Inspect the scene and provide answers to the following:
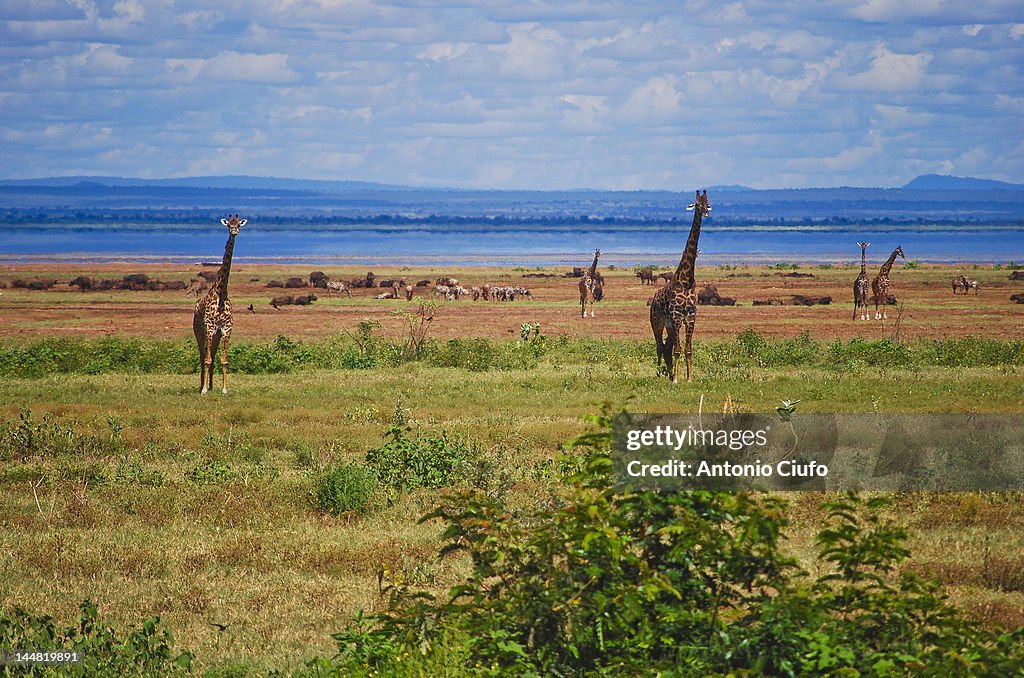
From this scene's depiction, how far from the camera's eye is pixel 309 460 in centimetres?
1534

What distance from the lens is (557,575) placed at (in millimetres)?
6820

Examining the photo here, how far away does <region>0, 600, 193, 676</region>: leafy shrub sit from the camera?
772 centimetres

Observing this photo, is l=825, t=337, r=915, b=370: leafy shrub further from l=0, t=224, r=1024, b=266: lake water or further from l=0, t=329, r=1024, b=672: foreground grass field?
l=0, t=224, r=1024, b=266: lake water

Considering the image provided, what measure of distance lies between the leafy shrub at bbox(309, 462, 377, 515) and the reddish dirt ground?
70.4 ft

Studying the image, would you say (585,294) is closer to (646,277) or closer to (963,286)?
(963,286)

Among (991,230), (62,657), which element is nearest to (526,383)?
(62,657)

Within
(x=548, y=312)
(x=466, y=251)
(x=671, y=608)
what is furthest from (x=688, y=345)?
(x=466, y=251)

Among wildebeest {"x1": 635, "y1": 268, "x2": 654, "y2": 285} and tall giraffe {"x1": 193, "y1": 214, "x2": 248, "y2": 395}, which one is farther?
wildebeest {"x1": 635, "y1": 268, "x2": 654, "y2": 285}

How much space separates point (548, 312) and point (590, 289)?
1844 millimetres

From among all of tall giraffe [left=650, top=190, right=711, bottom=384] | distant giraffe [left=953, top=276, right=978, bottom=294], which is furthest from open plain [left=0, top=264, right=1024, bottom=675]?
distant giraffe [left=953, top=276, right=978, bottom=294]

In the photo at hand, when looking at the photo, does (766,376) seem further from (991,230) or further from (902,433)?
(991,230)

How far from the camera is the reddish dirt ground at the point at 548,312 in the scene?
118 ft

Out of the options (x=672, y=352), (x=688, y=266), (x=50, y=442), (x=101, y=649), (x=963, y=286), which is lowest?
(x=101, y=649)

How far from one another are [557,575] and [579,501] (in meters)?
0.45
